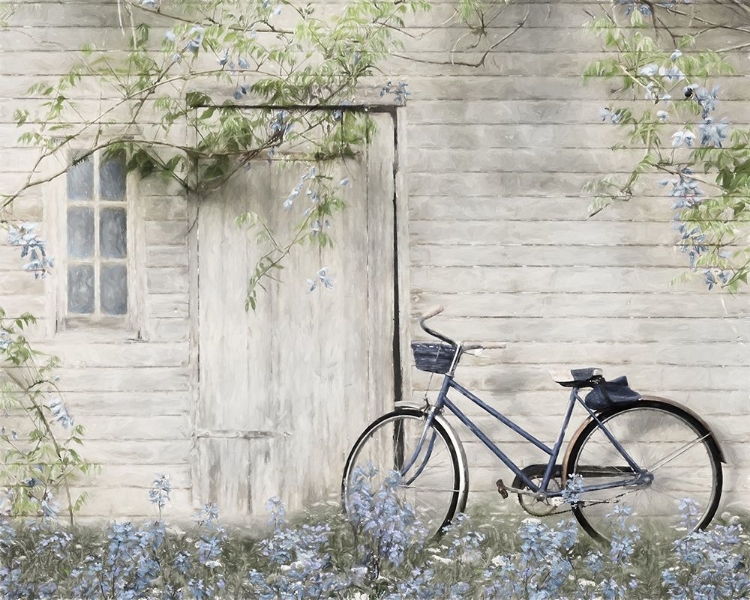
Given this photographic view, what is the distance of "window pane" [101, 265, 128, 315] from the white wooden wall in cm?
14

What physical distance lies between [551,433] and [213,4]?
309 cm

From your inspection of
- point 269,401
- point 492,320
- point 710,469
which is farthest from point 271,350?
point 710,469

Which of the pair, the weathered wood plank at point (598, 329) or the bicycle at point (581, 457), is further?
the weathered wood plank at point (598, 329)

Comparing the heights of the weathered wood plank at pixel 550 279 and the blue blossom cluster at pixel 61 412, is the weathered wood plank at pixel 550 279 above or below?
above

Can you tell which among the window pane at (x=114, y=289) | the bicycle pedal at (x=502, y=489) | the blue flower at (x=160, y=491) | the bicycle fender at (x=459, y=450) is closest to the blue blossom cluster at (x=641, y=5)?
the bicycle fender at (x=459, y=450)

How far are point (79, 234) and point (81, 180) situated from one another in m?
0.31

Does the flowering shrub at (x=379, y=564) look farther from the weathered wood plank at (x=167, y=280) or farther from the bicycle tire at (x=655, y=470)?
the weathered wood plank at (x=167, y=280)

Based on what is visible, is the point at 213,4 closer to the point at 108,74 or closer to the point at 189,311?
the point at 108,74

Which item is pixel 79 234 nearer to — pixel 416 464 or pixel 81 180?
pixel 81 180

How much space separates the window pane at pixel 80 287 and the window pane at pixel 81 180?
1.35ft

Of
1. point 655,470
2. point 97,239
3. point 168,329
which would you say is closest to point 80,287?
point 97,239

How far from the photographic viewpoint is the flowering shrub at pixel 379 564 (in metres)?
3.87

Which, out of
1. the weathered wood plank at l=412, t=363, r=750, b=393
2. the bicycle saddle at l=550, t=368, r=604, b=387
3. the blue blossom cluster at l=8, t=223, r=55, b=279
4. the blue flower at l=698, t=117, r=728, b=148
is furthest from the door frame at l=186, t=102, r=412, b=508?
the blue flower at l=698, t=117, r=728, b=148

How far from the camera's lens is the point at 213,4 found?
477cm
